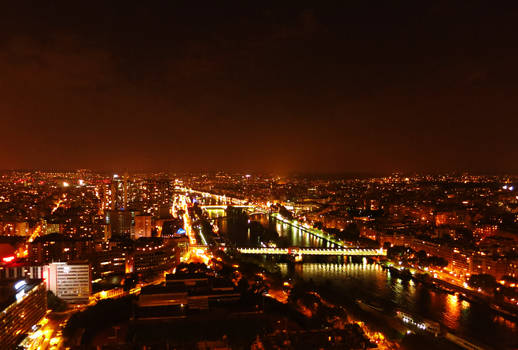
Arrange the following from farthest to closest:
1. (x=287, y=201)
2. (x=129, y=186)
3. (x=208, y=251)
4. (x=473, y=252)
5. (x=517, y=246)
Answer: (x=287, y=201), (x=129, y=186), (x=208, y=251), (x=517, y=246), (x=473, y=252)

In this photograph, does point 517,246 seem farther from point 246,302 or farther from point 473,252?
point 246,302

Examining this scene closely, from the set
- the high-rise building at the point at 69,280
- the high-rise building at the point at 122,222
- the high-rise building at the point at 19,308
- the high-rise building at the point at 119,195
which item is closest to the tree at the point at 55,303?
the high-rise building at the point at 69,280

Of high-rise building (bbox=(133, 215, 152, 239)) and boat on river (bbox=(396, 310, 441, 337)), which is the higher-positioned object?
high-rise building (bbox=(133, 215, 152, 239))

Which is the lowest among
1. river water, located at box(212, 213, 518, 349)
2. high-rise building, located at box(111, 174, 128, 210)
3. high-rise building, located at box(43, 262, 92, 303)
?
river water, located at box(212, 213, 518, 349)

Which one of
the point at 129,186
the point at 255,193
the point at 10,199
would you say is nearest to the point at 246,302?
the point at 10,199

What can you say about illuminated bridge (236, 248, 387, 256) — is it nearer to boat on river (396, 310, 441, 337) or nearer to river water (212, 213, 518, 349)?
river water (212, 213, 518, 349)

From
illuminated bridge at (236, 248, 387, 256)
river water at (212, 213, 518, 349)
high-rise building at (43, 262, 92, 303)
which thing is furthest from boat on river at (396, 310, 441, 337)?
illuminated bridge at (236, 248, 387, 256)

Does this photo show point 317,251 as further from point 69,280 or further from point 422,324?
point 69,280
